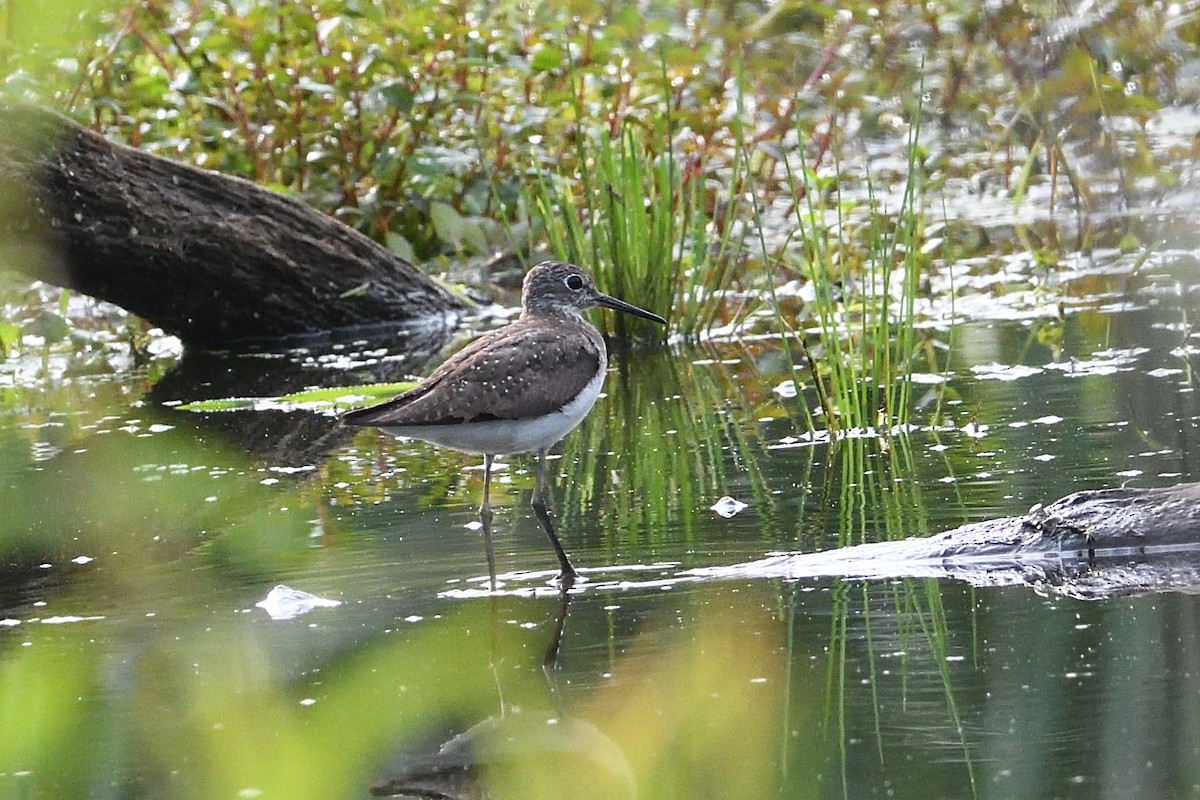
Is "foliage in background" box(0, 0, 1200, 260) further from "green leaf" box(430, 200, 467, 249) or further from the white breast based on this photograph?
the white breast

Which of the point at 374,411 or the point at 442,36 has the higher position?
the point at 442,36

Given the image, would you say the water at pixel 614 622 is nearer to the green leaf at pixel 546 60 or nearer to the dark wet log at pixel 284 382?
the dark wet log at pixel 284 382

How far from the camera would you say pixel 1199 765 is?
2.98m

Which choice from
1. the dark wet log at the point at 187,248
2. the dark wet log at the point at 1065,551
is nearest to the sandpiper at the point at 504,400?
the dark wet log at the point at 1065,551

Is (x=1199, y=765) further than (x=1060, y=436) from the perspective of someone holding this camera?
No

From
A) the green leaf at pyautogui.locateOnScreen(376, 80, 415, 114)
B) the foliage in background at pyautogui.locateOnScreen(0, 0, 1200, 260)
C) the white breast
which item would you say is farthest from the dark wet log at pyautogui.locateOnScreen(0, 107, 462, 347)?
the white breast

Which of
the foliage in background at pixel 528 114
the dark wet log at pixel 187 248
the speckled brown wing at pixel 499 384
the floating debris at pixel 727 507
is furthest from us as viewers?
the foliage in background at pixel 528 114

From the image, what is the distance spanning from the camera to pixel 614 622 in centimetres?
424

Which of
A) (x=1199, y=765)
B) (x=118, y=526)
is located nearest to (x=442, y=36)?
(x=118, y=526)

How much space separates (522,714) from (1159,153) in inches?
373

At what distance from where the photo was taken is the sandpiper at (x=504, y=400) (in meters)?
5.07

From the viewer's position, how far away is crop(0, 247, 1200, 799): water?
330 cm

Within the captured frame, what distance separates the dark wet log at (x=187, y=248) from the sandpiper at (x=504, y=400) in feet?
12.9

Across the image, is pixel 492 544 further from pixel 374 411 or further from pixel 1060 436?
pixel 1060 436
